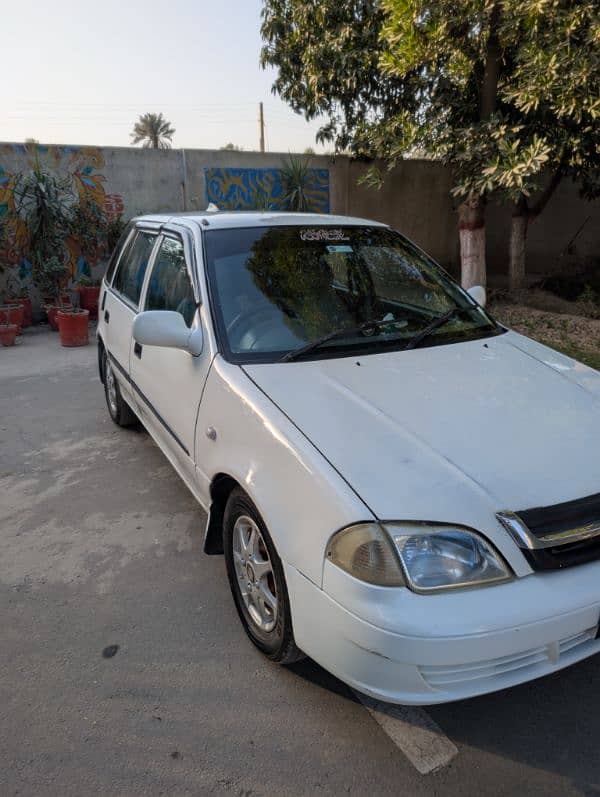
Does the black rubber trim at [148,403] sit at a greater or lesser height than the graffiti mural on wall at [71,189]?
lesser

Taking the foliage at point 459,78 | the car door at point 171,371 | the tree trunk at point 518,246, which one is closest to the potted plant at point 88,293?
the foliage at point 459,78

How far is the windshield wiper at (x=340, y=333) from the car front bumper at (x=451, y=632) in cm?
107

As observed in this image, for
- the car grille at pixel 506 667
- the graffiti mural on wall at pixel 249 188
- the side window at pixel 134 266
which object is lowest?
the car grille at pixel 506 667

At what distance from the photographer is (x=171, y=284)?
3316 millimetres

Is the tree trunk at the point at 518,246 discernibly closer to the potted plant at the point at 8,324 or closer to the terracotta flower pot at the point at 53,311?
the terracotta flower pot at the point at 53,311

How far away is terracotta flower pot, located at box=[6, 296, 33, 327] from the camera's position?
874 cm

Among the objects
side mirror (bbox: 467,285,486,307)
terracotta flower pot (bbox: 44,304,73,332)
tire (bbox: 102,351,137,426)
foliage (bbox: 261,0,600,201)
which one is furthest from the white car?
terracotta flower pot (bbox: 44,304,73,332)

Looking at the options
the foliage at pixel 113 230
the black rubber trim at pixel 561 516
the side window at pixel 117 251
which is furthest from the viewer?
the foliage at pixel 113 230

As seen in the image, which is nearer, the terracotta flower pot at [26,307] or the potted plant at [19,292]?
the terracotta flower pot at [26,307]

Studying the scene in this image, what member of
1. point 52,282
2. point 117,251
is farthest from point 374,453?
point 52,282

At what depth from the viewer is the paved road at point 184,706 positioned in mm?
1899

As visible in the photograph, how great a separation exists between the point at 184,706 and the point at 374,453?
1.19 m

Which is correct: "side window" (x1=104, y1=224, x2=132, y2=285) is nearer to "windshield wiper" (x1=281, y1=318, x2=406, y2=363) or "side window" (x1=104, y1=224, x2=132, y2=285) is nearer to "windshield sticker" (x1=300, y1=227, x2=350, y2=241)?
"windshield sticker" (x1=300, y1=227, x2=350, y2=241)

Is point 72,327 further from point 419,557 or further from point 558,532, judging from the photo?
point 558,532
